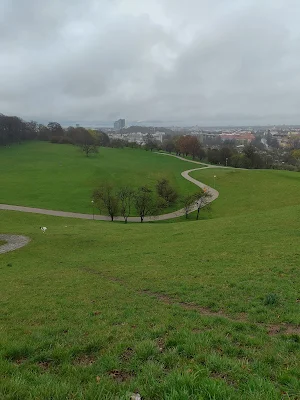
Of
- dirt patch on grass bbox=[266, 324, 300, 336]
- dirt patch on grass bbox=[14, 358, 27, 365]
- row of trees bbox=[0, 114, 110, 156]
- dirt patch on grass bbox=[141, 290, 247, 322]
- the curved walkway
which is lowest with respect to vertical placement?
the curved walkway

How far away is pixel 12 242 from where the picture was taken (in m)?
31.6

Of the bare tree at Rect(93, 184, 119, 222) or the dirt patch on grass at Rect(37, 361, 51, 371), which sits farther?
the bare tree at Rect(93, 184, 119, 222)

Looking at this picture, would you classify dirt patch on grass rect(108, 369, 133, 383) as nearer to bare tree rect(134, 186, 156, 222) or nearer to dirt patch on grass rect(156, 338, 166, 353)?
dirt patch on grass rect(156, 338, 166, 353)

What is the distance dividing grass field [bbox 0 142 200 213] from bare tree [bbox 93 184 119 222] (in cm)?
305

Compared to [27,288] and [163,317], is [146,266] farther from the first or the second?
[163,317]

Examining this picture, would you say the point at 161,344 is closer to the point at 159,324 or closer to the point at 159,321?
the point at 159,324

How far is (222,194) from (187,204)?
16.5 metres

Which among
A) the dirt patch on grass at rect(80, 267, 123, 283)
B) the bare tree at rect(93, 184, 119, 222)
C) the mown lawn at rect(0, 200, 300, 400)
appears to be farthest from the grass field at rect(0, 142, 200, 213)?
the mown lawn at rect(0, 200, 300, 400)

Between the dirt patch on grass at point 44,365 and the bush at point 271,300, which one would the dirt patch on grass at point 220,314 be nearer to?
the bush at point 271,300

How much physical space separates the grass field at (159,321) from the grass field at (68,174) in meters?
44.5

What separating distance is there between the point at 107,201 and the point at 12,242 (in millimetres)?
30506

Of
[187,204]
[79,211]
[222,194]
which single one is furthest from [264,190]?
[79,211]

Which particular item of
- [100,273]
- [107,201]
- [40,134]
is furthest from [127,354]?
[40,134]

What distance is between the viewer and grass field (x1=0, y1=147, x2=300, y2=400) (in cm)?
507
